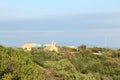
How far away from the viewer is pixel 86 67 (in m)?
32.0

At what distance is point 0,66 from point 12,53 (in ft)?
5.67

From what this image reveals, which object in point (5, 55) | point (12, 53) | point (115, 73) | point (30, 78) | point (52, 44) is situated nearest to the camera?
point (30, 78)

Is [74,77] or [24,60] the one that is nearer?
[24,60]

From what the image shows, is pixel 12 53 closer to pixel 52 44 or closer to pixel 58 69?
pixel 58 69

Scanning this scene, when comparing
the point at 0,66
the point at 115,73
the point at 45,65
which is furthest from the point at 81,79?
the point at 0,66

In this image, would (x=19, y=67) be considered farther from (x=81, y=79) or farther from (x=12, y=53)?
(x=81, y=79)

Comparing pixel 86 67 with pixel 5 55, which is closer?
pixel 5 55

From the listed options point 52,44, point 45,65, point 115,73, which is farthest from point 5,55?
point 52,44

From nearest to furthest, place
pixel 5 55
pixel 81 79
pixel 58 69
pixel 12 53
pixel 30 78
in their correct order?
pixel 30 78 → pixel 5 55 → pixel 12 53 → pixel 81 79 → pixel 58 69

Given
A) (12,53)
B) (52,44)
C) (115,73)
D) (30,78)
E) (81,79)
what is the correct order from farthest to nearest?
(52,44)
(115,73)
(81,79)
(12,53)
(30,78)

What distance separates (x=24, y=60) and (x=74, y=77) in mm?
8625

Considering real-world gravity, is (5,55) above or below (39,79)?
above

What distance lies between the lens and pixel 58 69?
25141 millimetres

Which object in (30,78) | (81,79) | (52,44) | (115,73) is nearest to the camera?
(30,78)
